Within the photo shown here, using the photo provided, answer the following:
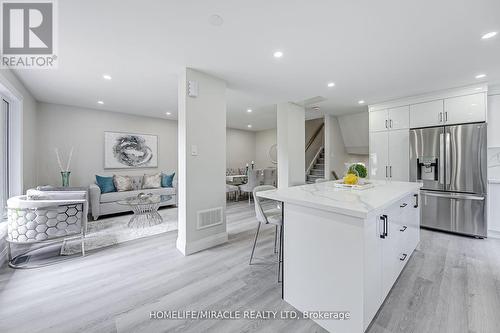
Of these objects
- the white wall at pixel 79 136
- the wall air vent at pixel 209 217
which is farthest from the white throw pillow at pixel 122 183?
the wall air vent at pixel 209 217

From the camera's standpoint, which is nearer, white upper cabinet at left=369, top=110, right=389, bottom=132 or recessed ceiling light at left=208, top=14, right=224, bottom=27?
recessed ceiling light at left=208, top=14, right=224, bottom=27

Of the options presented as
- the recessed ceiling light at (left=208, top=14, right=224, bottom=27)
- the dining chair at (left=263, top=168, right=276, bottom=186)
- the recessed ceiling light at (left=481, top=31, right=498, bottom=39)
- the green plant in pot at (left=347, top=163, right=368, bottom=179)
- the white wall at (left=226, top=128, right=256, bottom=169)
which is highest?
the recessed ceiling light at (left=481, top=31, right=498, bottom=39)

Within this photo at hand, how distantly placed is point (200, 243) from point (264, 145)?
5.93 meters

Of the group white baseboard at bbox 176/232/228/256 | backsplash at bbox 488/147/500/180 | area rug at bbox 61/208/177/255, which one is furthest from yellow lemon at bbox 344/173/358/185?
backsplash at bbox 488/147/500/180

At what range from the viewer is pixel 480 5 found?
1643 millimetres

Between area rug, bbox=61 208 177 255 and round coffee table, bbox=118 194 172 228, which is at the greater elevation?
round coffee table, bbox=118 194 172 228

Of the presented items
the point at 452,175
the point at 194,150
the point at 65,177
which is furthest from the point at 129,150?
the point at 452,175

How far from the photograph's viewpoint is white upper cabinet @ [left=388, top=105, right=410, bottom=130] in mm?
3938

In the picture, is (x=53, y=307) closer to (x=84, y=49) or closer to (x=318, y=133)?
(x=84, y=49)

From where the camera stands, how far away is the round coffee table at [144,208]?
141 inches

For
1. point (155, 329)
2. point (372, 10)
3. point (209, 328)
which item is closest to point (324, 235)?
point (209, 328)

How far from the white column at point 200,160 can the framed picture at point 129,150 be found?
10.8 feet

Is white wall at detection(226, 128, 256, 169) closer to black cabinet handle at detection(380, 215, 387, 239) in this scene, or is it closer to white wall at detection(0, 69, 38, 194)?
white wall at detection(0, 69, 38, 194)

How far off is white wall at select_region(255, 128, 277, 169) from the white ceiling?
424 centimetres
